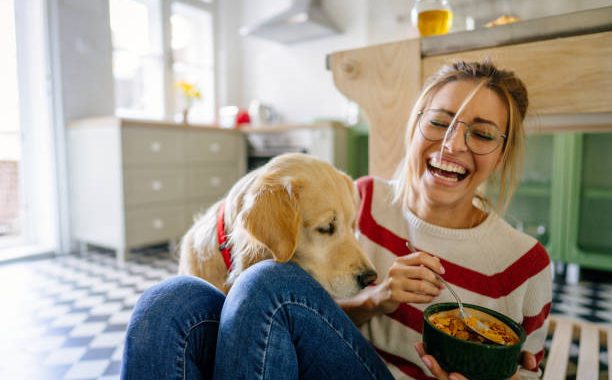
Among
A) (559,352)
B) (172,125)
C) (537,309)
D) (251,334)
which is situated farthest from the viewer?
(172,125)

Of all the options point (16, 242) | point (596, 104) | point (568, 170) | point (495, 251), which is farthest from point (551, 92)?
point (16, 242)

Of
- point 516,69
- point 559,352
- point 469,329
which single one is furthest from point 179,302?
point 559,352

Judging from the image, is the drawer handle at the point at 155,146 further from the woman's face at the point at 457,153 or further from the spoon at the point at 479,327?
the spoon at the point at 479,327

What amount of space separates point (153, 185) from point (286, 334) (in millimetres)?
2602

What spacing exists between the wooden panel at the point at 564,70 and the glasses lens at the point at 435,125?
20 cm

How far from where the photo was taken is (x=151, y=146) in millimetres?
3043

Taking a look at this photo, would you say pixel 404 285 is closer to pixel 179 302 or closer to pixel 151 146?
pixel 179 302

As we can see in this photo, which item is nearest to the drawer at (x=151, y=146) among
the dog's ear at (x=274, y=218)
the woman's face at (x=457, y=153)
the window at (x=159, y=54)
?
the window at (x=159, y=54)

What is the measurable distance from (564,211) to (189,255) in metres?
2.49

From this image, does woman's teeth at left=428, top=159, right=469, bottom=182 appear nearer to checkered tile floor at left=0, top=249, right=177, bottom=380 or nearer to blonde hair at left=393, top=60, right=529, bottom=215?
blonde hair at left=393, top=60, right=529, bottom=215

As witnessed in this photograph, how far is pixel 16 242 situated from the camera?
3.19 m

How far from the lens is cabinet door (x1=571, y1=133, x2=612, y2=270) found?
8.33ft

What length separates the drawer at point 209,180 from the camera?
11.2ft

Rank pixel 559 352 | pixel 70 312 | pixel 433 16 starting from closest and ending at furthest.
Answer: pixel 433 16 → pixel 559 352 → pixel 70 312
